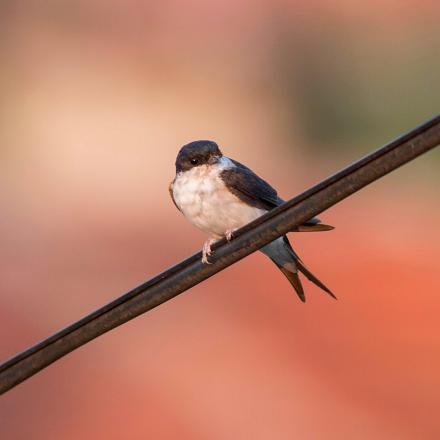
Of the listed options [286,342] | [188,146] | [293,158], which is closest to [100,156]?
[293,158]

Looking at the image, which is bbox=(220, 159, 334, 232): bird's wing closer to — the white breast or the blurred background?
the white breast

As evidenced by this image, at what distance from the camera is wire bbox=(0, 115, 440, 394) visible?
2.71 m

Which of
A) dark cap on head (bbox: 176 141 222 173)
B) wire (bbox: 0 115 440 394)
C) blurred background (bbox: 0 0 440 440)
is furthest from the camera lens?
blurred background (bbox: 0 0 440 440)

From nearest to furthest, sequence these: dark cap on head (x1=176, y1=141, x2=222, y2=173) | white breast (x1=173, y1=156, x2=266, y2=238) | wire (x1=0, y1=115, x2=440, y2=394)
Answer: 1. wire (x1=0, y1=115, x2=440, y2=394)
2. white breast (x1=173, y1=156, x2=266, y2=238)
3. dark cap on head (x1=176, y1=141, x2=222, y2=173)

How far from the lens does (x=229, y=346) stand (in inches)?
637

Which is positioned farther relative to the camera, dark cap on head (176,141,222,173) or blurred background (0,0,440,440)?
blurred background (0,0,440,440)

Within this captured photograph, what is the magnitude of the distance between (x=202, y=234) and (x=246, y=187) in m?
19.7

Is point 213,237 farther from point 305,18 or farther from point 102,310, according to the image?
point 305,18

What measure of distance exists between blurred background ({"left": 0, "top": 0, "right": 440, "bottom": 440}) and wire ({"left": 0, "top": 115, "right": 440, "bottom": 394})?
1007cm

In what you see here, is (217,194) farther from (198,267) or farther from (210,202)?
(198,267)

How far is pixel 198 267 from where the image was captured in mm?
2994

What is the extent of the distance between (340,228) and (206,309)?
6.85m

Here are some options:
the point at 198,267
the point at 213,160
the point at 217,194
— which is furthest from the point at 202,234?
A: the point at 198,267

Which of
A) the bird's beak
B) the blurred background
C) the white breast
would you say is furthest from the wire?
the blurred background
